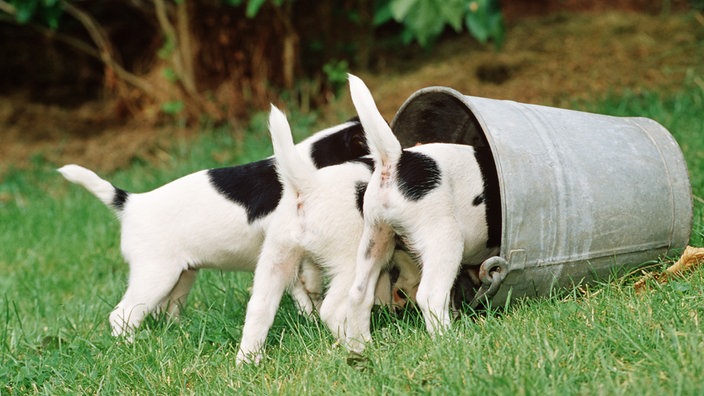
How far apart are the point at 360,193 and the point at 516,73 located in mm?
4347

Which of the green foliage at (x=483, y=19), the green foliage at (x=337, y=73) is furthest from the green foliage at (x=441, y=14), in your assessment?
the green foliage at (x=337, y=73)

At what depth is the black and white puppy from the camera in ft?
11.2

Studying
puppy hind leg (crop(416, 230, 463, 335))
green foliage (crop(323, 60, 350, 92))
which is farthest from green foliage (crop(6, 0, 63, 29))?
puppy hind leg (crop(416, 230, 463, 335))

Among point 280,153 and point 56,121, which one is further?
point 56,121

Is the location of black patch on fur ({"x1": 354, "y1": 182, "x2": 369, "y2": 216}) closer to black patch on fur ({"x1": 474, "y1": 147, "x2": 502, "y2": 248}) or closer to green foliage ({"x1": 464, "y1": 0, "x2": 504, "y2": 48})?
black patch on fur ({"x1": 474, "y1": 147, "x2": 502, "y2": 248})

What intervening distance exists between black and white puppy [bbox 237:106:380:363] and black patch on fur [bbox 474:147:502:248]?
521 mm

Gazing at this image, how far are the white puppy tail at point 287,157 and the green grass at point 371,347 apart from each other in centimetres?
62

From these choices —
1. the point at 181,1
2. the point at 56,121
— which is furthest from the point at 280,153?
the point at 56,121

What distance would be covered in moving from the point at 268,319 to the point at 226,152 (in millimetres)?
4067

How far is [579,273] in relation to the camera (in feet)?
11.4

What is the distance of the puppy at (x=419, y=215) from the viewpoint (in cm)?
326

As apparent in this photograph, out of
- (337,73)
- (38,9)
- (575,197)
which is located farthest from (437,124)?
(38,9)

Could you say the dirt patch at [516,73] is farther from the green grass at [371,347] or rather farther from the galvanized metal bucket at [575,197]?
the galvanized metal bucket at [575,197]

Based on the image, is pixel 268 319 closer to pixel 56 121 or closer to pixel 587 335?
pixel 587 335
